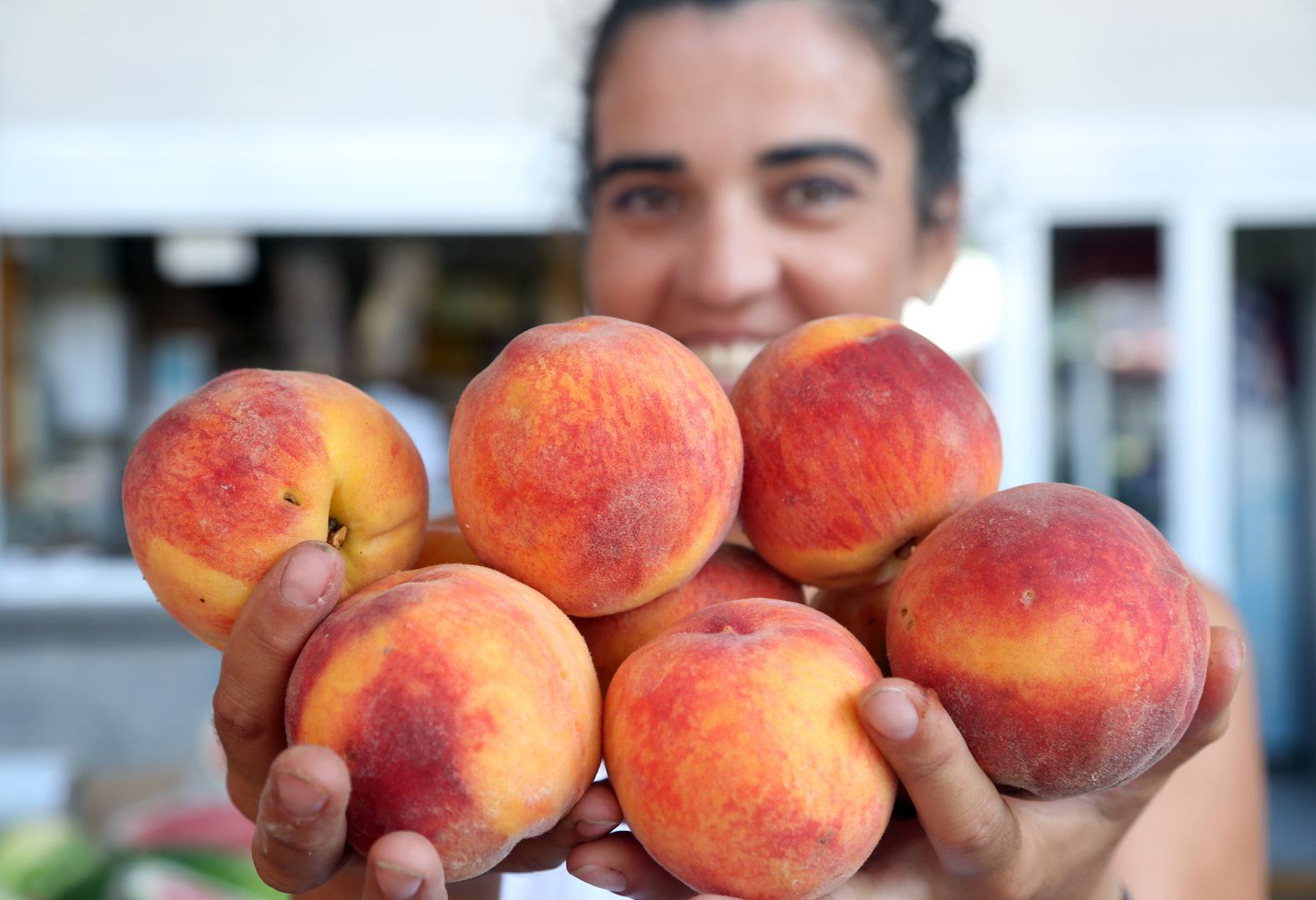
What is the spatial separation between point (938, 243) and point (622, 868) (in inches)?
52.4

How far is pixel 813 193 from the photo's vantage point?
150 cm

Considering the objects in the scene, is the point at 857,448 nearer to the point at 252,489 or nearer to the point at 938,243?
the point at 252,489

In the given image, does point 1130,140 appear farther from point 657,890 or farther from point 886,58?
point 657,890

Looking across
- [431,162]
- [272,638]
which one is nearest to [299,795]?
[272,638]

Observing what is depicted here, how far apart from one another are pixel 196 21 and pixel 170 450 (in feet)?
11.5

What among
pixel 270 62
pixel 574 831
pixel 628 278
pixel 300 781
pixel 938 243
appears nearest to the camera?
pixel 300 781

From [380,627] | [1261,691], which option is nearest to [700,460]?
[380,627]

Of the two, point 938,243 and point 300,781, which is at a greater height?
point 938,243

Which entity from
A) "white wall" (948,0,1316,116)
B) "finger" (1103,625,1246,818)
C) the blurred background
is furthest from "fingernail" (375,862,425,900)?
"white wall" (948,0,1316,116)

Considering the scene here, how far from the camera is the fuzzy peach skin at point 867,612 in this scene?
2.76 ft

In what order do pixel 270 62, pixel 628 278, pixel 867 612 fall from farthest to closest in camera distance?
pixel 270 62 < pixel 628 278 < pixel 867 612

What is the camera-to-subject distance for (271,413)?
736mm

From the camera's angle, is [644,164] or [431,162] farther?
[431,162]

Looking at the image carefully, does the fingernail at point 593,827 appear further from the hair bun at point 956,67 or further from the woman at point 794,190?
the hair bun at point 956,67
